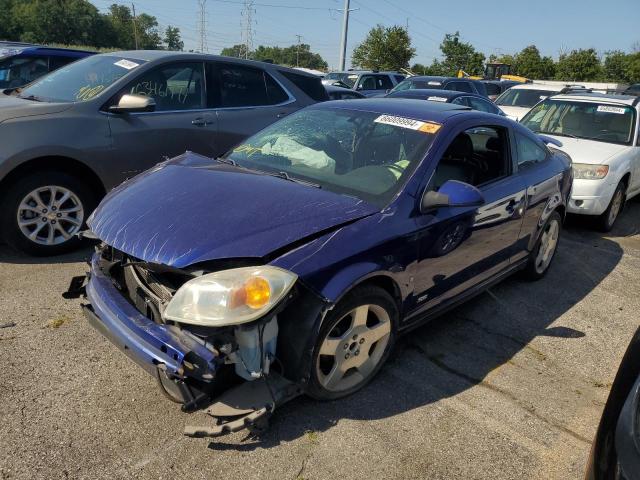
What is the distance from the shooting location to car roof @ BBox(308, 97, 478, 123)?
11.7ft

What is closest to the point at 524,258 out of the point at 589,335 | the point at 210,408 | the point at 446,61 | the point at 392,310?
the point at 589,335

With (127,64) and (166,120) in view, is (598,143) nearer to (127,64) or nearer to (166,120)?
(166,120)

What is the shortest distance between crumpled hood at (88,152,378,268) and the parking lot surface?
0.84 meters

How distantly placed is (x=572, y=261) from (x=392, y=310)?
3591 mm

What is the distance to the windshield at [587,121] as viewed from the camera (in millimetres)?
7398

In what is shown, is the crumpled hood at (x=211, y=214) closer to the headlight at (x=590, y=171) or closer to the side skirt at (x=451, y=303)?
the side skirt at (x=451, y=303)

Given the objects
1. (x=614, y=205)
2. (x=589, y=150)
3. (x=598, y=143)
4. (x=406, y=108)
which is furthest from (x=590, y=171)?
(x=406, y=108)

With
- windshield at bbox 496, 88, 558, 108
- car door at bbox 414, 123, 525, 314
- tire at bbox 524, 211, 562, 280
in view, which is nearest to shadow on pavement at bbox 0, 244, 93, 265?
car door at bbox 414, 123, 525, 314

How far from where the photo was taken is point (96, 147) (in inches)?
180

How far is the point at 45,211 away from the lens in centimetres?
440

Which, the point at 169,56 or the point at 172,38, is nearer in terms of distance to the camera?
the point at 169,56

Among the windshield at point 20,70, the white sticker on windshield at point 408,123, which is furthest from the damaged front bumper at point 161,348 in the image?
the windshield at point 20,70

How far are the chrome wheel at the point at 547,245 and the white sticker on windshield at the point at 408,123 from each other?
6.36 feet

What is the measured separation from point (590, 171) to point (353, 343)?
5050 millimetres
